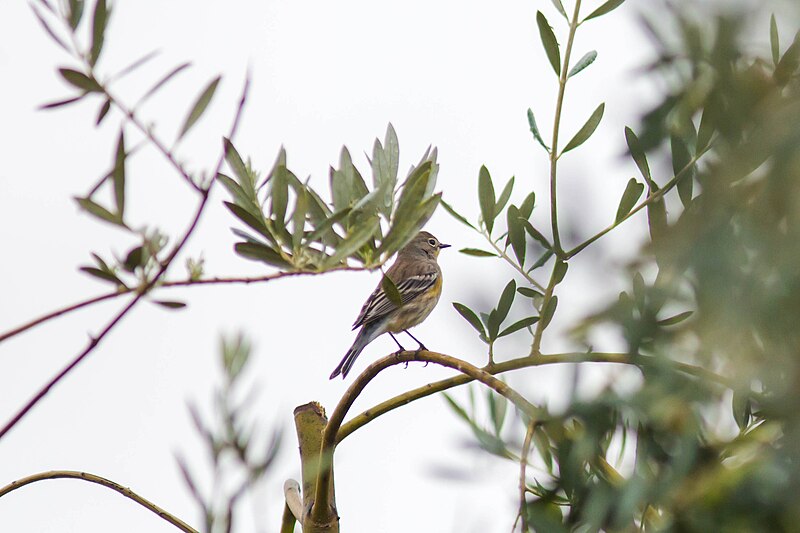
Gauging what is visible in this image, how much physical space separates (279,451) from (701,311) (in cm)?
59

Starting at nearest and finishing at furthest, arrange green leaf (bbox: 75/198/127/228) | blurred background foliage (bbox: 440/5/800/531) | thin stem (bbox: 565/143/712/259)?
1. blurred background foliage (bbox: 440/5/800/531)
2. thin stem (bbox: 565/143/712/259)
3. green leaf (bbox: 75/198/127/228)

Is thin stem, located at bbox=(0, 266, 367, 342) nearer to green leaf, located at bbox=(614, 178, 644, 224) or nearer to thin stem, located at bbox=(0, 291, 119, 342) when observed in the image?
thin stem, located at bbox=(0, 291, 119, 342)

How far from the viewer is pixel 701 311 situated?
0.69 meters

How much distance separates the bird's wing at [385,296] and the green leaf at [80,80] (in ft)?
12.3

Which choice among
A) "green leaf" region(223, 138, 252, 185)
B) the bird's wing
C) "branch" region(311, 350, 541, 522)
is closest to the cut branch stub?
"branch" region(311, 350, 541, 522)

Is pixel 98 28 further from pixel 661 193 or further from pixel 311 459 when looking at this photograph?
pixel 311 459

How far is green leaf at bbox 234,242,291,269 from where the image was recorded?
1249mm

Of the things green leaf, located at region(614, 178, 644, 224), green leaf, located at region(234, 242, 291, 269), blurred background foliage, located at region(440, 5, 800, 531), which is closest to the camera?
blurred background foliage, located at region(440, 5, 800, 531)

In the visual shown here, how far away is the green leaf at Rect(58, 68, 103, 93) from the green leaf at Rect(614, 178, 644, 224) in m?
0.90

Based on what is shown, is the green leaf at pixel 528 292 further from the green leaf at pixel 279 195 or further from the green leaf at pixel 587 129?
the green leaf at pixel 279 195

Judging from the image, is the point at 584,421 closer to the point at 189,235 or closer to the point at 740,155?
the point at 740,155

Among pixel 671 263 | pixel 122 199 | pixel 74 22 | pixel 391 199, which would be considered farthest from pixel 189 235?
pixel 391 199

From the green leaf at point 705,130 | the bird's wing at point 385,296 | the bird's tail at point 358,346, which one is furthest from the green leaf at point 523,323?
the bird's tail at point 358,346

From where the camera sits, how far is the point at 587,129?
6.24ft
